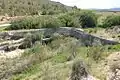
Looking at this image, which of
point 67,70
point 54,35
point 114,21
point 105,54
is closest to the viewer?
point 67,70

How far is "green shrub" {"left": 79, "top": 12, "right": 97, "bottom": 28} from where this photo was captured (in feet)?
139

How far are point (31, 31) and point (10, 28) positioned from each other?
5484 millimetres

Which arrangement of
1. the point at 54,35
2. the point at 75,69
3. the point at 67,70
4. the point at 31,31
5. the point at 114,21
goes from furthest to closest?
1. the point at 114,21
2. the point at 31,31
3. the point at 54,35
4. the point at 67,70
5. the point at 75,69

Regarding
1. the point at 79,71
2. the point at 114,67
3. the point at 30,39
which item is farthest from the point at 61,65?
the point at 30,39

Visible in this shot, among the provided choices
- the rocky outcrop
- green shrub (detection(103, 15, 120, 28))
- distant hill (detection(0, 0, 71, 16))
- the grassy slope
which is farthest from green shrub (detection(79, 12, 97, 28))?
the rocky outcrop

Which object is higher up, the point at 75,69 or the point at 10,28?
the point at 75,69

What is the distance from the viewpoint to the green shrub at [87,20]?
42.4m

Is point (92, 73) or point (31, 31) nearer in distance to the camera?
point (92, 73)

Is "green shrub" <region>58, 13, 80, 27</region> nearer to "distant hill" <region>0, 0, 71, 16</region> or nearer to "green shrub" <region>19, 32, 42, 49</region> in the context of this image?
"green shrub" <region>19, 32, 42, 49</region>

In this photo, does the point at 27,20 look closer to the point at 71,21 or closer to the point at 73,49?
the point at 71,21

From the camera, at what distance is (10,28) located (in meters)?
42.2

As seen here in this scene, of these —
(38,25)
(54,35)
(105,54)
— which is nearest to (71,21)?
(38,25)

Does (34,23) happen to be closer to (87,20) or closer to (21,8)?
(87,20)

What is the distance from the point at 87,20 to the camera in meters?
42.8
